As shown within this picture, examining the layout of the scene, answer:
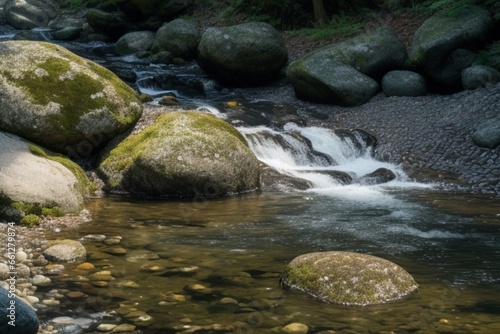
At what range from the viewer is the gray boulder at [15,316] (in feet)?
14.3

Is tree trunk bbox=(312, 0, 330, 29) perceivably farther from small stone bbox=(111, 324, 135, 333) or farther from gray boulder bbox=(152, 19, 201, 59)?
small stone bbox=(111, 324, 135, 333)

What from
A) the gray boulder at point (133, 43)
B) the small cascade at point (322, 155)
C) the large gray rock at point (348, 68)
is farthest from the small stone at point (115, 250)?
the gray boulder at point (133, 43)

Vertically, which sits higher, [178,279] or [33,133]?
[33,133]

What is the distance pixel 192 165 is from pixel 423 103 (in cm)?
723

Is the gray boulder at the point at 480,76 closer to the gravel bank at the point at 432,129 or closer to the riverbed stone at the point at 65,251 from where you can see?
the gravel bank at the point at 432,129

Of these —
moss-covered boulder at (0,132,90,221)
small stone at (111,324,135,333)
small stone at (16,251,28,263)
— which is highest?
moss-covered boulder at (0,132,90,221)

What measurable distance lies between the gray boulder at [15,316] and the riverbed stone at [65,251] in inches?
86.8

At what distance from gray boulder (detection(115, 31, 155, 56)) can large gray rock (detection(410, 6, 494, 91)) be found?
35.2ft

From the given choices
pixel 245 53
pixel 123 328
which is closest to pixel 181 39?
pixel 245 53

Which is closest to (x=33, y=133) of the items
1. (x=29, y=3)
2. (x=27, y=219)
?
(x=27, y=219)

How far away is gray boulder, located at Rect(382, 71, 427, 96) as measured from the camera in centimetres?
1652

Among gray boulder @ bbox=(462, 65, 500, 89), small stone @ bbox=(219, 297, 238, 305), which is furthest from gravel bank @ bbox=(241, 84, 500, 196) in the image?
small stone @ bbox=(219, 297, 238, 305)

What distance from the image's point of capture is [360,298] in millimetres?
5793

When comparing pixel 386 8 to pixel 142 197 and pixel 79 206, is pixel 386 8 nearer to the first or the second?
pixel 142 197
